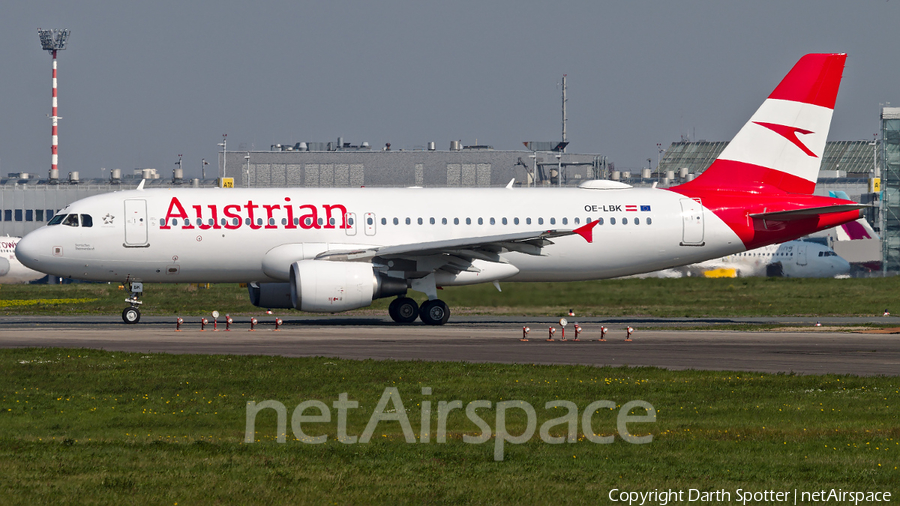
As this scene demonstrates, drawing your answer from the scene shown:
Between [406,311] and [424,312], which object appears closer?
[424,312]

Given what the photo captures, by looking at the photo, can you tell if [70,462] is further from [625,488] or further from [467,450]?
[625,488]

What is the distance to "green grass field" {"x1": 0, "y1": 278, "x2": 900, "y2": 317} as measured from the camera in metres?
34.6

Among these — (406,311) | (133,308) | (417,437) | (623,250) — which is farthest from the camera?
(623,250)

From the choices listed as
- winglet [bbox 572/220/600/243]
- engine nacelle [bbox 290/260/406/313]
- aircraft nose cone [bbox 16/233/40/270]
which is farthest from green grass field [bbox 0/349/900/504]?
aircraft nose cone [bbox 16/233/40/270]

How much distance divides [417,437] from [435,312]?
66.5 feet

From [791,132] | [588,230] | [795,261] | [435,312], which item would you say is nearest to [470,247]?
[435,312]

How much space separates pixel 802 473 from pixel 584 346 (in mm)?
14970

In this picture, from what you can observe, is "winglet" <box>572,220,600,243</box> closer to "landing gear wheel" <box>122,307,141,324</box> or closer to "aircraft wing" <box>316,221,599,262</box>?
"aircraft wing" <box>316,221,599,262</box>

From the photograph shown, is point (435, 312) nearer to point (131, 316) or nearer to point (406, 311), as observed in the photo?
point (406, 311)

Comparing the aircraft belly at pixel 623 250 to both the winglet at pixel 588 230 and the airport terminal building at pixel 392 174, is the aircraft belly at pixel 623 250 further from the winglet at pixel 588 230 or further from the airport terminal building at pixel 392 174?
the airport terminal building at pixel 392 174

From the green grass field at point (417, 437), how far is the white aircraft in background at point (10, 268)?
57460 millimetres

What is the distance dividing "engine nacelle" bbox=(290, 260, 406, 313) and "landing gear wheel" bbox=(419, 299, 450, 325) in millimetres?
2514

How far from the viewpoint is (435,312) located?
34.0m

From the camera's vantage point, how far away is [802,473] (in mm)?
11711
